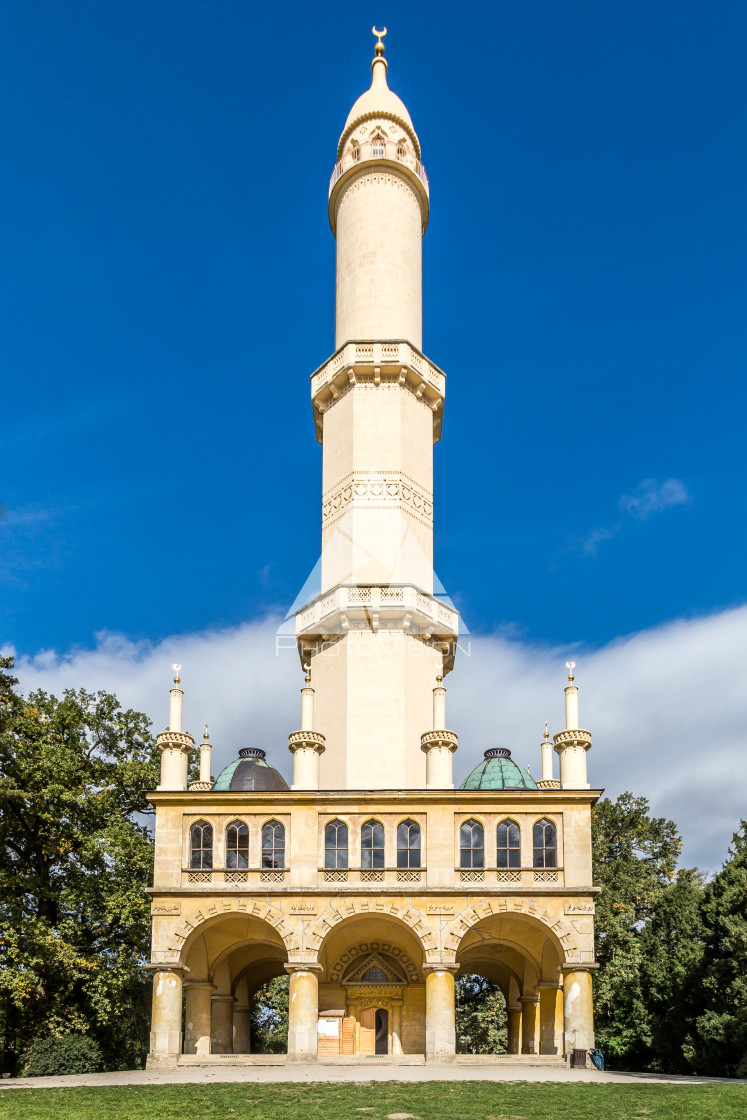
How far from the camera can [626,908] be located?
4869 centimetres

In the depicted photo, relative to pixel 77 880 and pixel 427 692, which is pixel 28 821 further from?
pixel 427 692

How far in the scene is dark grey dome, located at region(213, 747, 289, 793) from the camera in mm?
43656

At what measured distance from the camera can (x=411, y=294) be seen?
177 ft

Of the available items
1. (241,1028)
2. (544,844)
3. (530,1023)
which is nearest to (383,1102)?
(544,844)

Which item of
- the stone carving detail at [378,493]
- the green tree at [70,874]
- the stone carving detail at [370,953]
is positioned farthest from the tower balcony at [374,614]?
the stone carving detail at [370,953]

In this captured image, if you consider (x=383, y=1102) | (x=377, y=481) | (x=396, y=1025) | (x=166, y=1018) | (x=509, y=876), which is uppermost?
(x=377, y=481)

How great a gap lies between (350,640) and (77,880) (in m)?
14.1

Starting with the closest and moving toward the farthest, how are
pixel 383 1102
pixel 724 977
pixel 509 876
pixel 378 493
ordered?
1. pixel 383 1102
2. pixel 509 876
3. pixel 724 977
4. pixel 378 493

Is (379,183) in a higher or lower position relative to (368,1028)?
higher

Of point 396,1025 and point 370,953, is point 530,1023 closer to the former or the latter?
point 396,1025

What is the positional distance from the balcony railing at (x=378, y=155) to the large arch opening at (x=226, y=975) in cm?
3608

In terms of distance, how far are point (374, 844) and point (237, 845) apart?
15.4 ft

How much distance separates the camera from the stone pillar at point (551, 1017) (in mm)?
40688

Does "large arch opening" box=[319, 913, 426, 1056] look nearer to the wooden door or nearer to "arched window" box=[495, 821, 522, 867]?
the wooden door
